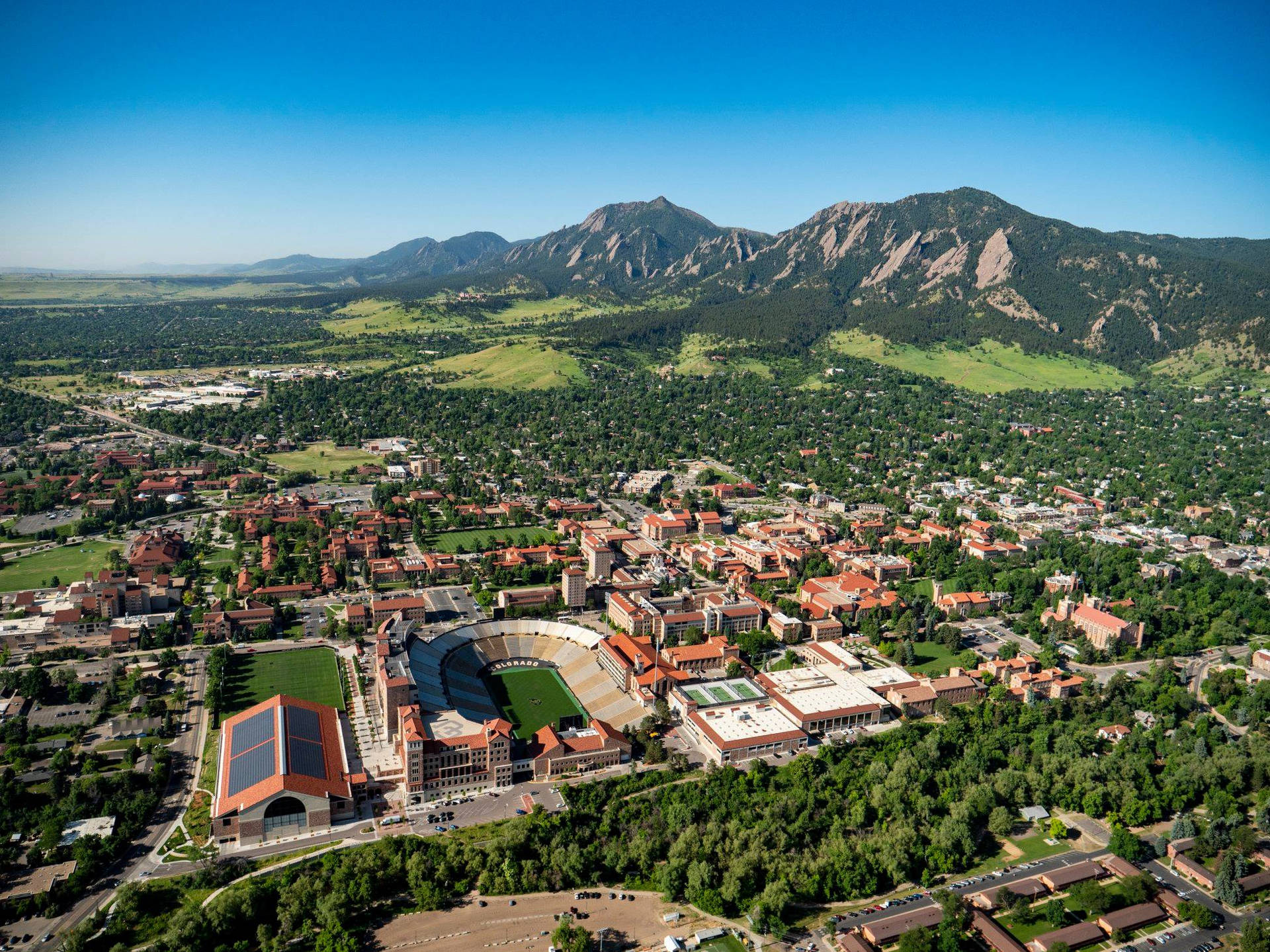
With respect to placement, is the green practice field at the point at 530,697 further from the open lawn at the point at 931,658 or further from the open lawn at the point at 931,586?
the open lawn at the point at 931,586

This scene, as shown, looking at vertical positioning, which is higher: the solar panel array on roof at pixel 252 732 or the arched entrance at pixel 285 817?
the solar panel array on roof at pixel 252 732

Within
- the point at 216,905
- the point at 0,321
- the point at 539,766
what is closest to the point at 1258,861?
the point at 539,766

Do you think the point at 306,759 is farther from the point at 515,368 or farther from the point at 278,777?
the point at 515,368

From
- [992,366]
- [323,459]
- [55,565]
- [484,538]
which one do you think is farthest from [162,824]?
[992,366]

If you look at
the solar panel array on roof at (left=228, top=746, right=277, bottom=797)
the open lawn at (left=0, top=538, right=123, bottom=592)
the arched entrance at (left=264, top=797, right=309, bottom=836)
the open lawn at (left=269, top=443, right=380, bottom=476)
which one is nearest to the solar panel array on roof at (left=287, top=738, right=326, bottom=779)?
the solar panel array on roof at (left=228, top=746, right=277, bottom=797)

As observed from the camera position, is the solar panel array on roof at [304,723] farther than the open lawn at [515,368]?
No

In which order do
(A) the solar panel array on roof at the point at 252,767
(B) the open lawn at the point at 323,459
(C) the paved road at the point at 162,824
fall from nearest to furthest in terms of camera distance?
1. (C) the paved road at the point at 162,824
2. (A) the solar panel array on roof at the point at 252,767
3. (B) the open lawn at the point at 323,459

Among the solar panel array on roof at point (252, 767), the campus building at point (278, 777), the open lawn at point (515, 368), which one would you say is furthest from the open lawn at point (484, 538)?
the open lawn at point (515, 368)
